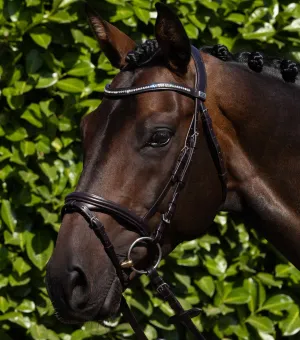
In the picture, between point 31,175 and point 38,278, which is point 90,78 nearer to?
point 31,175

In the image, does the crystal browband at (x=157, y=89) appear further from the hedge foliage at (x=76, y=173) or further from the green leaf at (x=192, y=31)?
the green leaf at (x=192, y=31)

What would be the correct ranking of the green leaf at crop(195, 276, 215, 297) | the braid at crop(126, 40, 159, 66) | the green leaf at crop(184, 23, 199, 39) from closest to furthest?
1. the braid at crop(126, 40, 159, 66)
2. the green leaf at crop(184, 23, 199, 39)
3. the green leaf at crop(195, 276, 215, 297)

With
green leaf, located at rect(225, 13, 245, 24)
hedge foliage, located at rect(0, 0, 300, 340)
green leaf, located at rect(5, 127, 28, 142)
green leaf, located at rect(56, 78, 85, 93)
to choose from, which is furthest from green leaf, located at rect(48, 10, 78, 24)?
green leaf, located at rect(225, 13, 245, 24)

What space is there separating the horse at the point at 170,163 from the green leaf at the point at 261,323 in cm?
189

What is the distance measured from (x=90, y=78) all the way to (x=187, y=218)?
5.92ft

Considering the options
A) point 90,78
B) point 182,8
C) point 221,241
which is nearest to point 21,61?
point 90,78

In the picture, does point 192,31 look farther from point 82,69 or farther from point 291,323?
point 291,323

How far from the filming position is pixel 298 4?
479 cm

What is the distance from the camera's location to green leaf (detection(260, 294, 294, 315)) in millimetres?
4734

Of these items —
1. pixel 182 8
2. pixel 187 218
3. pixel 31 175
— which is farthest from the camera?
pixel 182 8

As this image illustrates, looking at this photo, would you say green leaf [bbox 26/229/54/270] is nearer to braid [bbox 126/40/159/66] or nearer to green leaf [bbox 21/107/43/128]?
green leaf [bbox 21/107/43/128]

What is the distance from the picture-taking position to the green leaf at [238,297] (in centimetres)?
465

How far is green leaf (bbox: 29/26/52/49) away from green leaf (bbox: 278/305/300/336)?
Answer: 2141 mm

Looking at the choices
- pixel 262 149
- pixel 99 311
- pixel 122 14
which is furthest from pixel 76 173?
pixel 99 311
